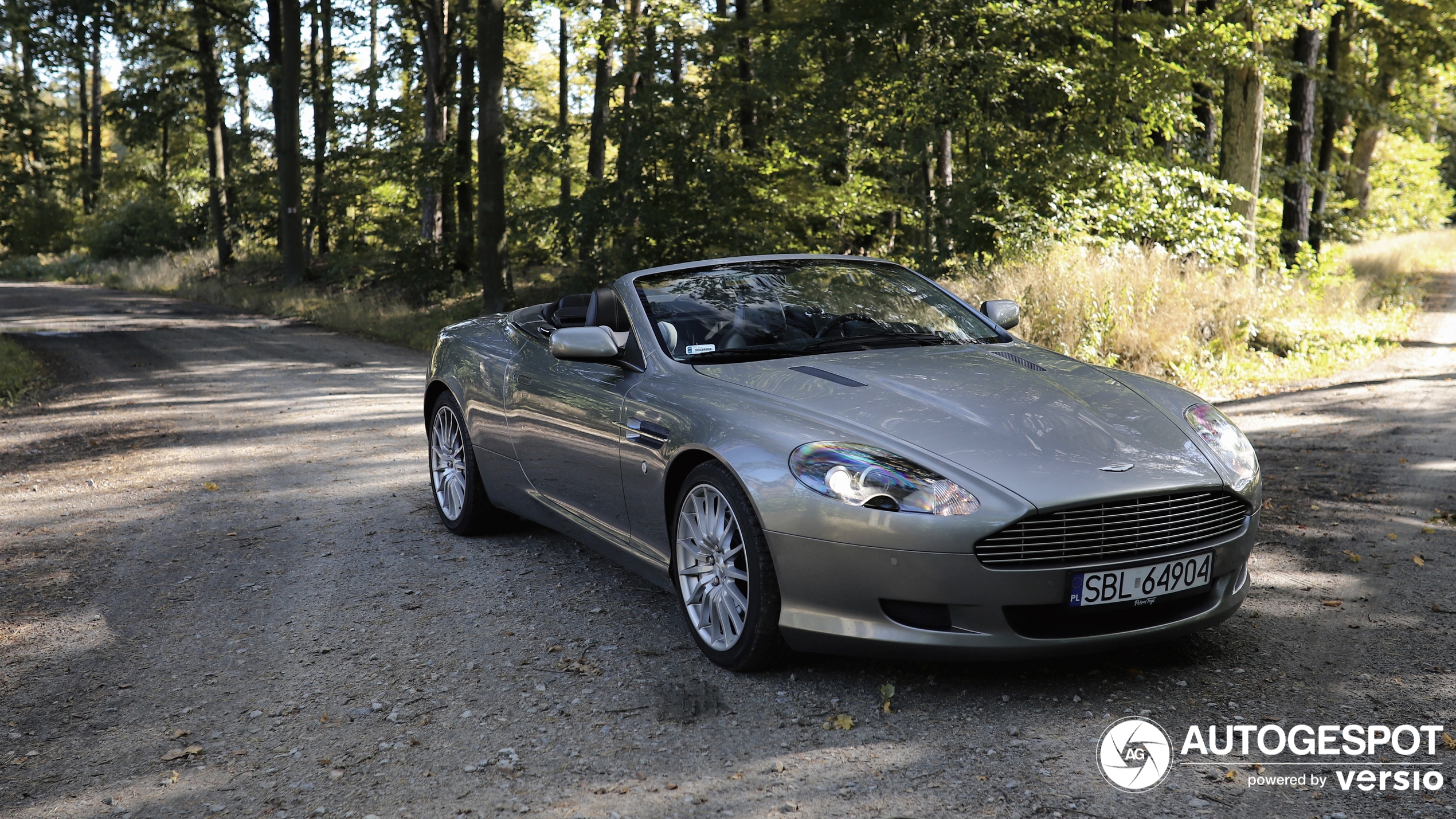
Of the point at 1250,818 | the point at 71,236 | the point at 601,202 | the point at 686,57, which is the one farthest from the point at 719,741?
the point at 71,236

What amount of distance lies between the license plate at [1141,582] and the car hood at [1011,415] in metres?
0.24

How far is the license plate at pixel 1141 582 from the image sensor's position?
3326 mm

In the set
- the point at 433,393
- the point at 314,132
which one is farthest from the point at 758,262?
the point at 314,132

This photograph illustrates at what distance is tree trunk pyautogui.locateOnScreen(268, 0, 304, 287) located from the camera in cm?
2627

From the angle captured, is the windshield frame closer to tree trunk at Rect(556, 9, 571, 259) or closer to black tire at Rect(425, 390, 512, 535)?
black tire at Rect(425, 390, 512, 535)

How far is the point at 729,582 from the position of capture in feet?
12.6

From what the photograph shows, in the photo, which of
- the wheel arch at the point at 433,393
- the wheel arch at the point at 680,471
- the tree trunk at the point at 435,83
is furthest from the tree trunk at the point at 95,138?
the wheel arch at the point at 680,471

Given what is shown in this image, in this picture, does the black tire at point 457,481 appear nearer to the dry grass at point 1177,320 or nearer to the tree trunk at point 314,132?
the dry grass at point 1177,320

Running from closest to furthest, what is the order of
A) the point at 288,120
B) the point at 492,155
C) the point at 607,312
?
the point at 607,312 < the point at 492,155 < the point at 288,120

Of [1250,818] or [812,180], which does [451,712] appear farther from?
[812,180]

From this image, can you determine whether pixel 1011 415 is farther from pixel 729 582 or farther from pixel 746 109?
pixel 746 109

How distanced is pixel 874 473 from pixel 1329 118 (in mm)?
31729

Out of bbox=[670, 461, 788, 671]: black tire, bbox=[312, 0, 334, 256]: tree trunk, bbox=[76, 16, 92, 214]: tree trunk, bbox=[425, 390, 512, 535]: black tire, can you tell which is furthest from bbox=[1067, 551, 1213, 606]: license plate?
bbox=[76, 16, 92, 214]: tree trunk

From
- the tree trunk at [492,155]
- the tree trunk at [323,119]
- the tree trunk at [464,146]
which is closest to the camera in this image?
the tree trunk at [492,155]
